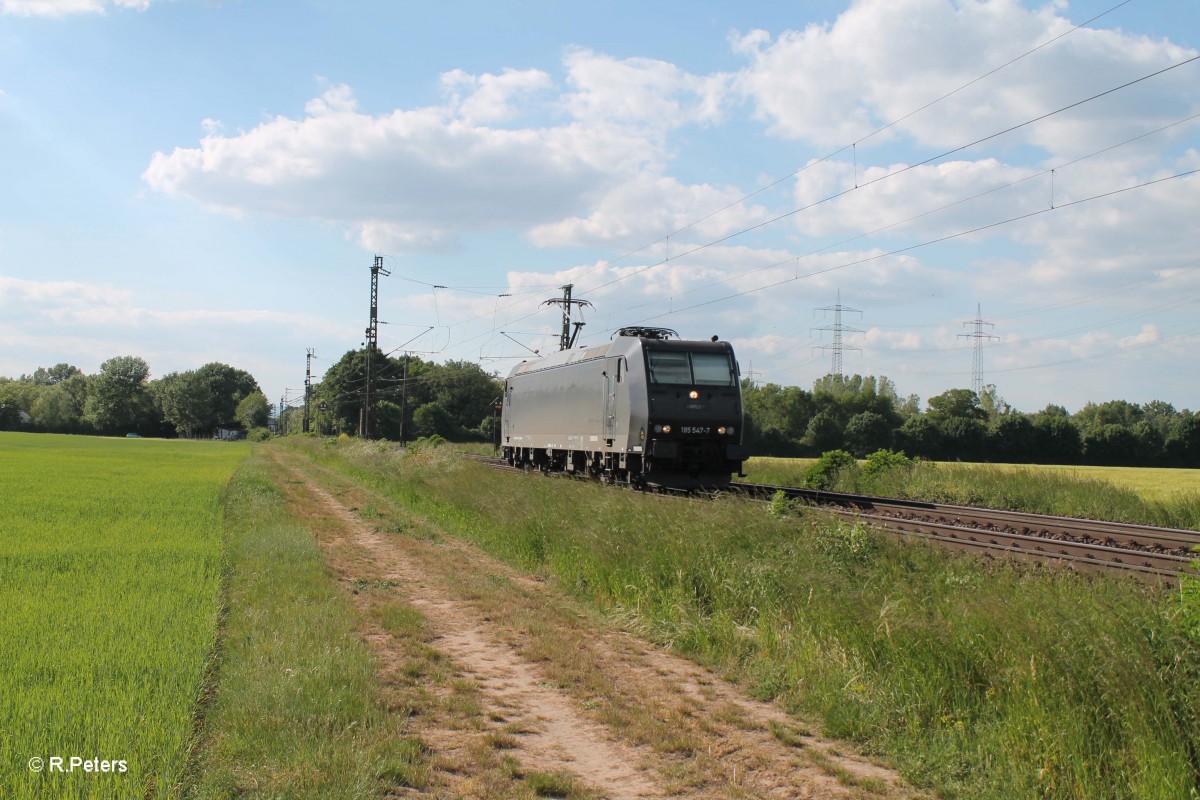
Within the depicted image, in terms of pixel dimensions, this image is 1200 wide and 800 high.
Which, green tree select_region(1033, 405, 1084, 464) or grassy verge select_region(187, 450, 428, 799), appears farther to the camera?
green tree select_region(1033, 405, 1084, 464)

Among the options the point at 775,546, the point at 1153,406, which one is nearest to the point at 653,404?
the point at 775,546

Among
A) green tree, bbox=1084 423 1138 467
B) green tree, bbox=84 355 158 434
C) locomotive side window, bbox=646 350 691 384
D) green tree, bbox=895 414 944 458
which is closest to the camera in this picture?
locomotive side window, bbox=646 350 691 384

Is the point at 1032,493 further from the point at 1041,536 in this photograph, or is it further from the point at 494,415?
the point at 494,415

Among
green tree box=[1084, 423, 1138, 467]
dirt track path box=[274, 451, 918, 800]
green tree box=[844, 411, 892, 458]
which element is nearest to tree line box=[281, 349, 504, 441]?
green tree box=[844, 411, 892, 458]

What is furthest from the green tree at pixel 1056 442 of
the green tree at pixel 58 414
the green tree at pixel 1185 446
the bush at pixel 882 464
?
the green tree at pixel 58 414

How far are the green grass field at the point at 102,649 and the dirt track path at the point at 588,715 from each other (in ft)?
4.97

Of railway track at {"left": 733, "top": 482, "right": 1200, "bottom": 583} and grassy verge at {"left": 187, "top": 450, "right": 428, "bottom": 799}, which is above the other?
railway track at {"left": 733, "top": 482, "right": 1200, "bottom": 583}

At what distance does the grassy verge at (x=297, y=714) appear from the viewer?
4922 mm

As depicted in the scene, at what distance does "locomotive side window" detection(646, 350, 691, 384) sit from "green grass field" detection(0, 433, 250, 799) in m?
9.57

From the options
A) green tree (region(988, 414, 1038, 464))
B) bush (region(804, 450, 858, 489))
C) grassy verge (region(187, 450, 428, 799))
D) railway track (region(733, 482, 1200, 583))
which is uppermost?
green tree (region(988, 414, 1038, 464))

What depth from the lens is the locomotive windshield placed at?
20.0 m

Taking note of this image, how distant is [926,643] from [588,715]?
2527 millimetres

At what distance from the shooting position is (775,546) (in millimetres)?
9508

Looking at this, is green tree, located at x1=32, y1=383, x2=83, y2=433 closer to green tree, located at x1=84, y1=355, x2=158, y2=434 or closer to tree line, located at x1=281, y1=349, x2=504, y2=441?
green tree, located at x1=84, y1=355, x2=158, y2=434
